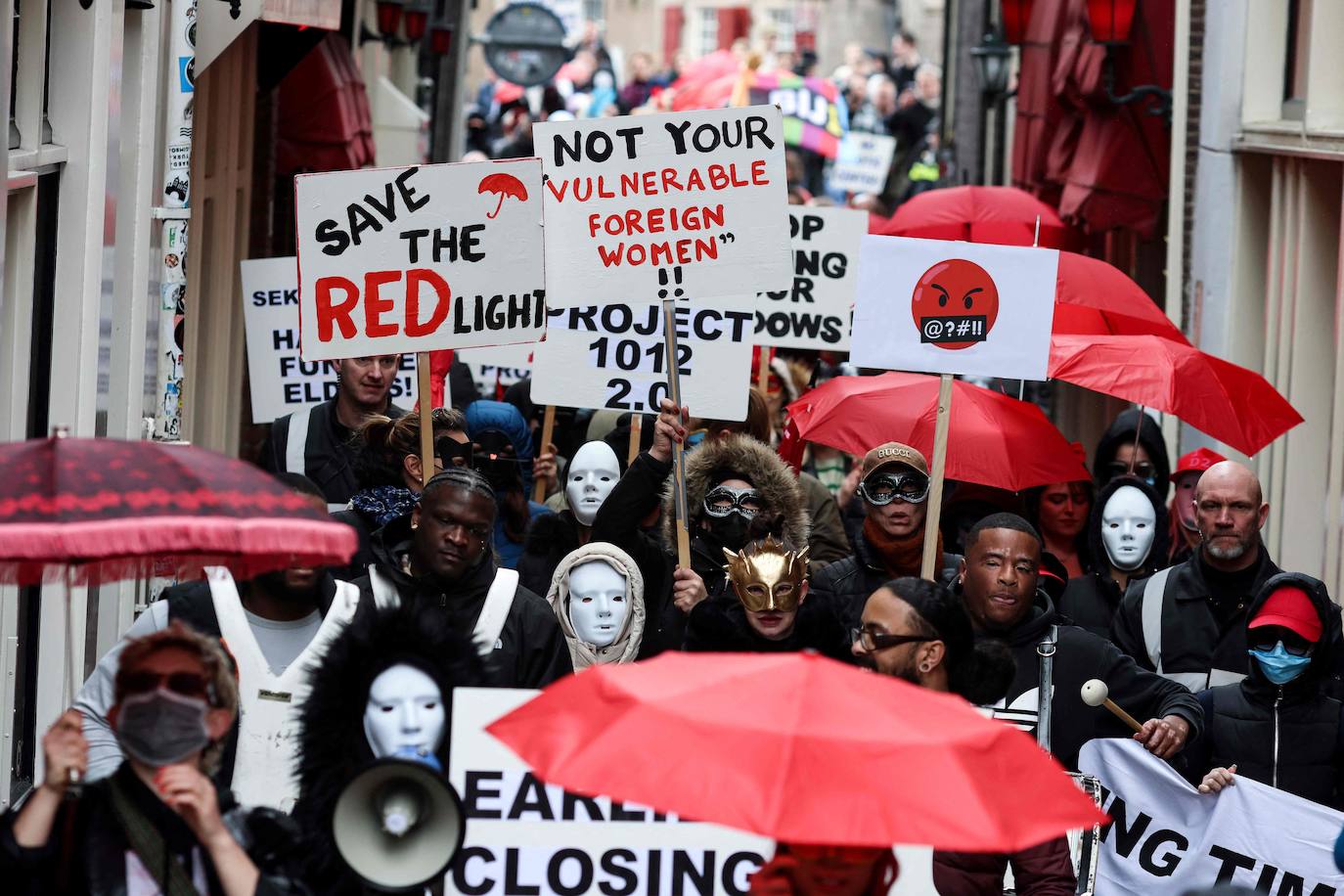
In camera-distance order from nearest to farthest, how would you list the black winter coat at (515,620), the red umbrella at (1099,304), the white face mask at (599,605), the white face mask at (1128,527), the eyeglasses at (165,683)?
the eyeglasses at (165,683)
the black winter coat at (515,620)
the white face mask at (599,605)
the white face mask at (1128,527)
the red umbrella at (1099,304)

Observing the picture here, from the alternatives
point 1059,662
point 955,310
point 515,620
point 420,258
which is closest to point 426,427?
point 420,258

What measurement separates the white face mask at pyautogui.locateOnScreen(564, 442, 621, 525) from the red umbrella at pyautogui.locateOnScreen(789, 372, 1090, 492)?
1273 mm

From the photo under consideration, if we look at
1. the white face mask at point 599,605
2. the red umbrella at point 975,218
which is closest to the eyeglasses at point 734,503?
the white face mask at point 599,605

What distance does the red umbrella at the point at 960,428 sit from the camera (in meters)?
9.15

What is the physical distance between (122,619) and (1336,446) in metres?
5.57

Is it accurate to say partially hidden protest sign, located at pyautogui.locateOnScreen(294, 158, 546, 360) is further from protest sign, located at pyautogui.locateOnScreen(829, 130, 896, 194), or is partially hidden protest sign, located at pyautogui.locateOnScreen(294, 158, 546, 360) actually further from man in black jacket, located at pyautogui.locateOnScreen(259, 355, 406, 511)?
protest sign, located at pyautogui.locateOnScreen(829, 130, 896, 194)

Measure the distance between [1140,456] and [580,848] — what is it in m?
4.98

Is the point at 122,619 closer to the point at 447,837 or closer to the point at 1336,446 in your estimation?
the point at 447,837

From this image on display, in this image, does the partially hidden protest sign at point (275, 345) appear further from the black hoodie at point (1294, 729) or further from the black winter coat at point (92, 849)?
the black winter coat at point (92, 849)

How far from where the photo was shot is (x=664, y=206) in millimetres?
8414

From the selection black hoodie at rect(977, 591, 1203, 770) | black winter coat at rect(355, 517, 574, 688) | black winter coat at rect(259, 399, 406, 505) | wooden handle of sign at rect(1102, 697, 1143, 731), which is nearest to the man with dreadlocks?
black winter coat at rect(355, 517, 574, 688)

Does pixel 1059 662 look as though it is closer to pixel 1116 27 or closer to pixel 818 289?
pixel 818 289

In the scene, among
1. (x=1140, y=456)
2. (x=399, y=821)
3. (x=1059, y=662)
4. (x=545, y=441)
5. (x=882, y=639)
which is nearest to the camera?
(x=399, y=821)

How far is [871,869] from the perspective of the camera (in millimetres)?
4559
